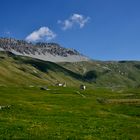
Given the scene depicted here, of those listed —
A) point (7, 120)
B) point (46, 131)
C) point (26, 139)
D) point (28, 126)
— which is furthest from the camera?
point (7, 120)

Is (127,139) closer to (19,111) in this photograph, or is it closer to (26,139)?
(26,139)

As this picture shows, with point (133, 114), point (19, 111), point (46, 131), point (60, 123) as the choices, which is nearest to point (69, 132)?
point (46, 131)

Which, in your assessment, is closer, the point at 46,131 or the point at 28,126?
the point at 46,131

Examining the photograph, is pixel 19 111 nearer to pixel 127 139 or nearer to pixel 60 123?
pixel 60 123

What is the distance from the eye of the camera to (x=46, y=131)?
134ft

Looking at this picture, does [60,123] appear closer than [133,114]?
Yes

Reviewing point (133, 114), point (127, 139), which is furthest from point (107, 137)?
point (133, 114)

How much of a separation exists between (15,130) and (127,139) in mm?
10628

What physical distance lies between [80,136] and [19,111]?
2737cm

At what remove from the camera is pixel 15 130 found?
132 feet

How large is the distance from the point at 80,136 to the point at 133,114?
38.0 meters

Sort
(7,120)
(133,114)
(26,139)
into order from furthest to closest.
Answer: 1. (133,114)
2. (7,120)
3. (26,139)

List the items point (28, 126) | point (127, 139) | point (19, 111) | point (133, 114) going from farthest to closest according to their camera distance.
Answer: point (133, 114) → point (19, 111) → point (28, 126) → point (127, 139)

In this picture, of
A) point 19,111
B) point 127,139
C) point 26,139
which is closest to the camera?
point 26,139
